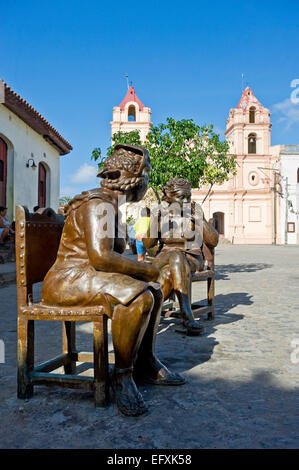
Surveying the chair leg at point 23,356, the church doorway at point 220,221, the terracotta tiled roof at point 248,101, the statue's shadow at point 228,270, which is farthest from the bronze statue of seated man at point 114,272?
the church doorway at point 220,221

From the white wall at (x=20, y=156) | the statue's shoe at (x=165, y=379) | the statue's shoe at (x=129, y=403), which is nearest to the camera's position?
the statue's shoe at (x=129, y=403)

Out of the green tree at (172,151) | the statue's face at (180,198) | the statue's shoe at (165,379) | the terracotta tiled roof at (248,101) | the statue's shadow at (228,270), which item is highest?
the terracotta tiled roof at (248,101)

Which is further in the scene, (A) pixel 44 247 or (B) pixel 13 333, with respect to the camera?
(B) pixel 13 333

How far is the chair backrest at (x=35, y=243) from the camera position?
7.92ft

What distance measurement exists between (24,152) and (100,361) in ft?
40.2

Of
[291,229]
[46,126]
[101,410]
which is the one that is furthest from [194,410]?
[291,229]

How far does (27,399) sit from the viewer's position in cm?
246

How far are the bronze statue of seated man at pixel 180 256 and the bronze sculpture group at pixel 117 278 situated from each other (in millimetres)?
1367

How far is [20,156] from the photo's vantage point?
43.4 ft

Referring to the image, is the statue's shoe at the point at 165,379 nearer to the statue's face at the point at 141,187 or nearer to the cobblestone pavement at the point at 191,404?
the cobblestone pavement at the point at 191,404

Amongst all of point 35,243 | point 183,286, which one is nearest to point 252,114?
point 183,286

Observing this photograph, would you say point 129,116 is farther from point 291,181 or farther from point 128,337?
point 128,337

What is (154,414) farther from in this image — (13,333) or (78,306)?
(13,333)
